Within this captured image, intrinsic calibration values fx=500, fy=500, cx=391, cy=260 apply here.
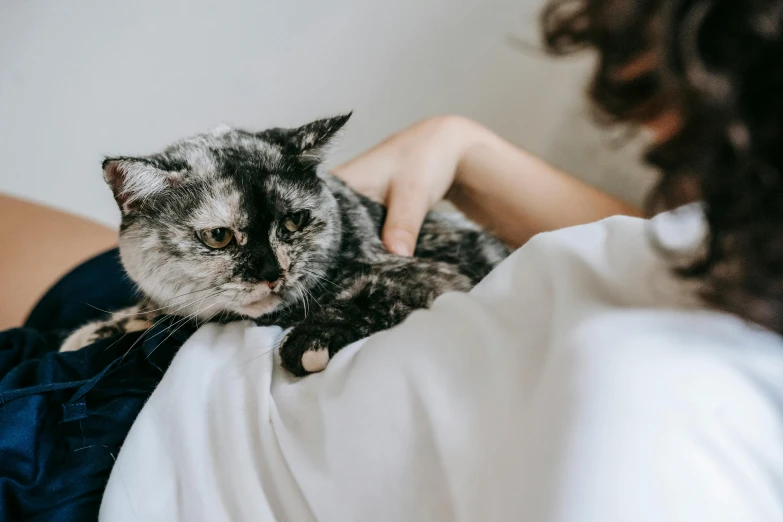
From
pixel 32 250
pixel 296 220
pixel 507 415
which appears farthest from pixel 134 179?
pixel 507 415

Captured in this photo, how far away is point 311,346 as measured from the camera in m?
0.61

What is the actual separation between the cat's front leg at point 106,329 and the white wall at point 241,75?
740mm

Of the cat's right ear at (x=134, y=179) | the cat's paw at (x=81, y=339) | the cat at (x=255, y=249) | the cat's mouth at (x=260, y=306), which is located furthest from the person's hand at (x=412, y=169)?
the cat's paw at (x=81, y=339)

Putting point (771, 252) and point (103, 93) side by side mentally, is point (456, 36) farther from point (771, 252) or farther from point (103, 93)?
point (771, 252)

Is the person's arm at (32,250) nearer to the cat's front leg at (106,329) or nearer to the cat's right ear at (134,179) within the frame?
the cat's front leg at (106,329)

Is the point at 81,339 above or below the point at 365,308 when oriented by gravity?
below

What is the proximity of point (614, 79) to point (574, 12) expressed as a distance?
8 cm

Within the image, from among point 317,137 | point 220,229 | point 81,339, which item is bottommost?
Answer: point 81,339

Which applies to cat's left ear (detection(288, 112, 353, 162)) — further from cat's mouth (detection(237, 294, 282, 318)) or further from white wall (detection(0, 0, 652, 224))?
white wall (detection(0, 0, 652, 224))

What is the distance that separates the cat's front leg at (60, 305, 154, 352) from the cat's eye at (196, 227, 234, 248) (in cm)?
18

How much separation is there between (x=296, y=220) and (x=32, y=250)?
603 millimetres

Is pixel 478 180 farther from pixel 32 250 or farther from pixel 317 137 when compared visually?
pixel 32 250

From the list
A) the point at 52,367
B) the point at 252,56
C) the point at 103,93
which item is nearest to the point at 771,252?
the point at 52,367

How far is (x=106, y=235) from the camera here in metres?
1.17
